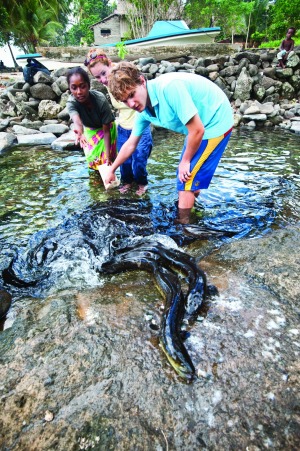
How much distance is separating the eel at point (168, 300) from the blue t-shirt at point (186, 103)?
1.39m

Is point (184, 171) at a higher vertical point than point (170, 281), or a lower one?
higher

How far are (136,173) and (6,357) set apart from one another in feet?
11.3

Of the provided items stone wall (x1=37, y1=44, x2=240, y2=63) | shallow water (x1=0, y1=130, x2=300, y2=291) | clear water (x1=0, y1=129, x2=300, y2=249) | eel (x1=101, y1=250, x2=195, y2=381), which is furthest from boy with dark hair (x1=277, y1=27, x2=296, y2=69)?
eel (x1=101, y1=250, x2=195, y2=381)

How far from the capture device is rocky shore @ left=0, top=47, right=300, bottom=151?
362 inches

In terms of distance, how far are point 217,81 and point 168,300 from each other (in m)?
13.0

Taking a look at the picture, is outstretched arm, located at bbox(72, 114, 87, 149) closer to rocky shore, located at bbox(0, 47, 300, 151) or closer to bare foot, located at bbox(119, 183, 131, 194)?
bare foot, located at bbox(119, 183, 131, 194)

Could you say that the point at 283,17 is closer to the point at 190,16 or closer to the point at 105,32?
the point at 190,16

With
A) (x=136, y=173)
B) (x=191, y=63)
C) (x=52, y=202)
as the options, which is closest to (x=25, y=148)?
(x=52, y=202)

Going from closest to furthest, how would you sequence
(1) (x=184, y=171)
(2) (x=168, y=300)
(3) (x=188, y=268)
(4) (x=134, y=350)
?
1. (4) (x=134, y=350)
2. (2) (x=168, y=300)
3. (3) (x=188, y=268)
4. (1) (x=184, y=171)

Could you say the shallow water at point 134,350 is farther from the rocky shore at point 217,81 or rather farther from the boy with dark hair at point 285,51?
the boy with dark hair at point 285,51

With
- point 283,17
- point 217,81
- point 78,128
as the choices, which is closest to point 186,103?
point 78,128

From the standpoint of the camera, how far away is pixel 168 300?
2.12m

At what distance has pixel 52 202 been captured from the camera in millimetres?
4562

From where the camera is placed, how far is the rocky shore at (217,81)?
9195 millimetres
